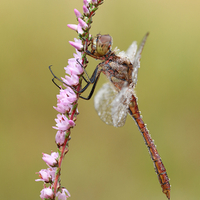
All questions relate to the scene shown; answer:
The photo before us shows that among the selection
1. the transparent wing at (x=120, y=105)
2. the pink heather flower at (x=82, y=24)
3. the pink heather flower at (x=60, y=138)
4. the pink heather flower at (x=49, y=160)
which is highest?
the pink heather flower at (x=82, y=24)

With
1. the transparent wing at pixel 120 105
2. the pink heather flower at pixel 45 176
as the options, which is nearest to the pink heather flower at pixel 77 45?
the transparent wing at pixel 120 105

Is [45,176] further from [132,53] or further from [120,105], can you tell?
[132,53]

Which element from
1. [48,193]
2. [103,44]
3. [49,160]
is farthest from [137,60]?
[48,193]

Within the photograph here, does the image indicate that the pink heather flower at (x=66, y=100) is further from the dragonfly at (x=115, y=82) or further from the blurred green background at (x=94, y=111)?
the blurred green background at (x=94, y=111)

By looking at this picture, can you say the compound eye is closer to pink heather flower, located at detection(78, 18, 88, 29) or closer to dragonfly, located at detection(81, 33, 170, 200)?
dragonfly, located at detection(81, 33, 170, 200)
